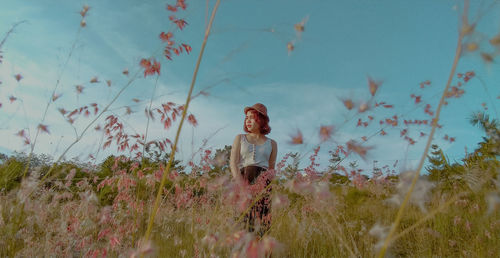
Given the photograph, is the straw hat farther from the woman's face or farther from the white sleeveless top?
the white sleeveless top

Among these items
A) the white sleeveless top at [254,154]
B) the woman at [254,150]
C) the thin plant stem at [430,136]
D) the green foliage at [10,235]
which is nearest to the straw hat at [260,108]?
the woman at [254,150]

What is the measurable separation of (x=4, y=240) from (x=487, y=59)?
323cm

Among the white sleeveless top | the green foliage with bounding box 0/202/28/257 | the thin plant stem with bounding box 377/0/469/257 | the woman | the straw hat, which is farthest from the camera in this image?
the straw hat

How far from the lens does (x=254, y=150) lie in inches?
156

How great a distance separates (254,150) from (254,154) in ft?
0.16

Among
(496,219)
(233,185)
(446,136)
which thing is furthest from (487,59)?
(446,136)

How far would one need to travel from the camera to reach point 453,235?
424 cm

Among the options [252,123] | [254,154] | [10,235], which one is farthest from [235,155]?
[10,235]

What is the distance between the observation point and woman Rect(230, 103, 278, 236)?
381 centimetres

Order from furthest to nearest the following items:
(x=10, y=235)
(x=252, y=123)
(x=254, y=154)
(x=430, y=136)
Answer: (x=252, y=123), (x=254, y=154), (x=10, y=235), (x=430, y=136)

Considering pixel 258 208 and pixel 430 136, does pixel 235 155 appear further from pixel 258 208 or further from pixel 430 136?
pixel 430 136

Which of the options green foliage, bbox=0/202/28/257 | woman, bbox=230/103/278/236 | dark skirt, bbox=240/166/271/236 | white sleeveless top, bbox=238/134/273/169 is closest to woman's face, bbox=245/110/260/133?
woman, bbox=230/103/278/236

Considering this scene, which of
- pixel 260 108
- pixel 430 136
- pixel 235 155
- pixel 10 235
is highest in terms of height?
pixel 260 108

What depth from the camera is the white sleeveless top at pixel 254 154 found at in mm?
3919
